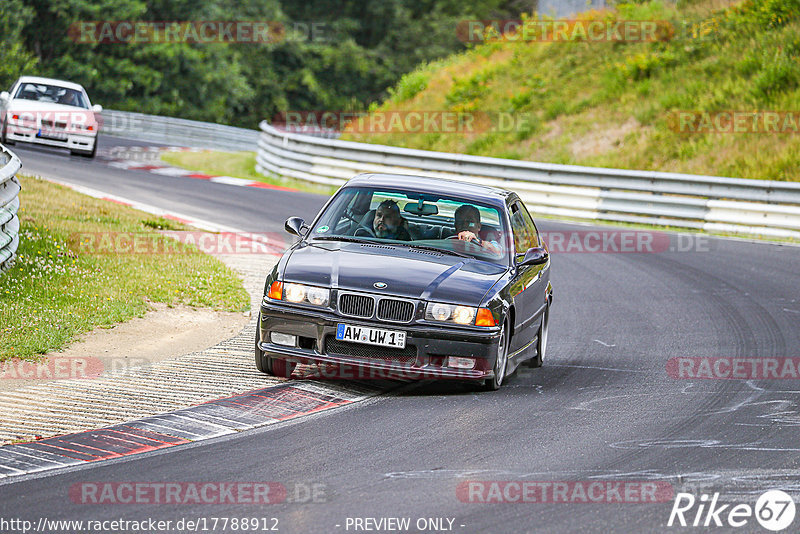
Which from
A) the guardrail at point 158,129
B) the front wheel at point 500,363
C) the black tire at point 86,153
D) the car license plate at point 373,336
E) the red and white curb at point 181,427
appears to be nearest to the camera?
the red and white curb at point 181,427

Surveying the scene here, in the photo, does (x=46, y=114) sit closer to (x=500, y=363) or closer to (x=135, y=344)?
(x=135, y=344)

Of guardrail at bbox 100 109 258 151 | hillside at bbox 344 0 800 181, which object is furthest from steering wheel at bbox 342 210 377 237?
guardrail at bbox 100 109 258 151

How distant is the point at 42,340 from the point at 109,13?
39149 millimetres

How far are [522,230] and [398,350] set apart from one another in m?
2.42

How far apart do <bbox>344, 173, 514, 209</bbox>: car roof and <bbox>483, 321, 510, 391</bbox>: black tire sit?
1548 millimetres

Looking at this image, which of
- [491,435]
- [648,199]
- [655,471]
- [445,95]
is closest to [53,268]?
[491,435]

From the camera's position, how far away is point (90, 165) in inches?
1033

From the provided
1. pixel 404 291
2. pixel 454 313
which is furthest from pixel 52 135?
pixel 454 313

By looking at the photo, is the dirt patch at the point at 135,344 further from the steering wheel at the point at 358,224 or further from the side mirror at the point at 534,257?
the side mirror at the point at 534,257

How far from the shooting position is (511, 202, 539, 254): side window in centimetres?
971

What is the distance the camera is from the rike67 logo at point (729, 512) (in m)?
5.59

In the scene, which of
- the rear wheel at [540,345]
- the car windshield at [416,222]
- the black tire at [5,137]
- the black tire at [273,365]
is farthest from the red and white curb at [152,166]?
the black tire at [273,365]

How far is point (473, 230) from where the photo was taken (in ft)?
30.9

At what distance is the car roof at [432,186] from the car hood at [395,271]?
0.77m
